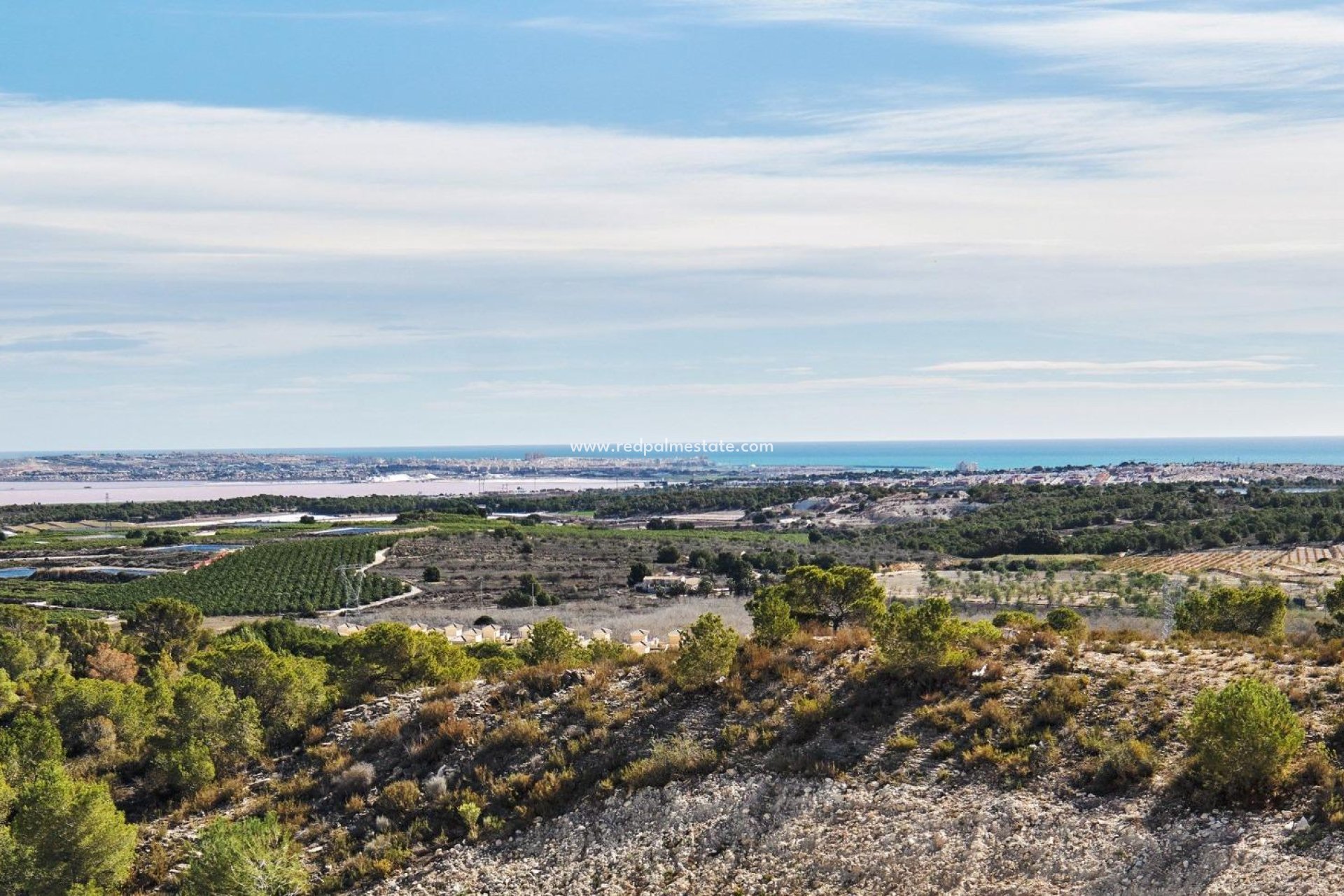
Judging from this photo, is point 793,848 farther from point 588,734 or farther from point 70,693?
point 70,693

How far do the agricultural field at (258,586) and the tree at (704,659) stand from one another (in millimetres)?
52999

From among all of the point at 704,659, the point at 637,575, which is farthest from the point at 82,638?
the point at 637,575

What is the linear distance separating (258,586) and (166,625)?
129 ft

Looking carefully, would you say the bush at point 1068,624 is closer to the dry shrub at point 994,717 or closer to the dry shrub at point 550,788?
the dry shrub at point 994,717

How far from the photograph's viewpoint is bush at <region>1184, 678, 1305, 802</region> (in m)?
14.2

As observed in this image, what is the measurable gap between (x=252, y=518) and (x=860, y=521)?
7890 centimetres

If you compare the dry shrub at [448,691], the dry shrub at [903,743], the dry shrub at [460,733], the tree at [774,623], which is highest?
the tree at [774,623]

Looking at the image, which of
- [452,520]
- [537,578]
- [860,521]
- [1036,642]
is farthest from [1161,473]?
[1036,642]

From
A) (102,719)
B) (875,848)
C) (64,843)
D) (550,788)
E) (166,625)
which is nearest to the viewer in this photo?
(875,848)

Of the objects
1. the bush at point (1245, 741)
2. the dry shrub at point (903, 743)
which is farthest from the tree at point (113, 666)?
the bush at point (1245, 741)

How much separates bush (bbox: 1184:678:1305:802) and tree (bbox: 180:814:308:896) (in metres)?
12.6

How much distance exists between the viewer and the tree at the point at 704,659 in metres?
20.6

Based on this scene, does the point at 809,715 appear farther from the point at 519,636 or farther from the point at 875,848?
the point at 519,636

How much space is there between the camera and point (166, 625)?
41.2 m
